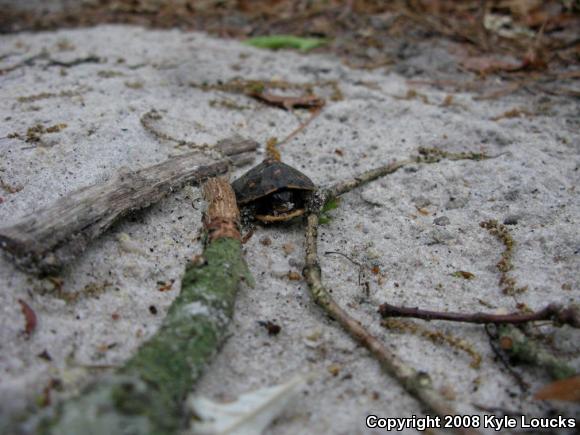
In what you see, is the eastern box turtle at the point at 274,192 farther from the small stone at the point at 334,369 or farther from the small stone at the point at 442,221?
the small stone at the point at 334,369

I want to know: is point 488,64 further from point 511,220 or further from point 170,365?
point 170,365

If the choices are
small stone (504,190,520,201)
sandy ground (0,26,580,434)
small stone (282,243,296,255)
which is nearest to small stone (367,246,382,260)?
sandy ground (0,26,580,434)

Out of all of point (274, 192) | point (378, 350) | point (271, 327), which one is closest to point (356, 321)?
point (378, 350)

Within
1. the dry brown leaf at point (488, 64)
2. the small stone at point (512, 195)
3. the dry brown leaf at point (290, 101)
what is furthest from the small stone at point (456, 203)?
the dry brown leaf at point (488, 64)

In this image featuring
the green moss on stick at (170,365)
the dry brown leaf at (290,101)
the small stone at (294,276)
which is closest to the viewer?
the green moss on stick at (170,365)

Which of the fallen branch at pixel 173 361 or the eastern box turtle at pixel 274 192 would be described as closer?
the fallen branch at pixel 173 361

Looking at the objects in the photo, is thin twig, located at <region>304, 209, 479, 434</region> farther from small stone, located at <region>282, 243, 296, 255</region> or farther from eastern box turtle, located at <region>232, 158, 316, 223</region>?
eastern box turtle, located at <region>232, 158, 316, 223</region>
